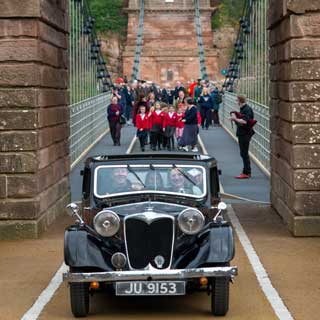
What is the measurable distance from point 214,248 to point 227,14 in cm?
6956

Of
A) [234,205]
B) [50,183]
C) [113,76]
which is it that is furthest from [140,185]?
[113,76]

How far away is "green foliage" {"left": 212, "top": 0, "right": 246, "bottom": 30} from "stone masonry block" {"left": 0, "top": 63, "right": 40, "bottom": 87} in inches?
2426

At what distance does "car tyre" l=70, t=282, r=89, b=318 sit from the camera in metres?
11.2

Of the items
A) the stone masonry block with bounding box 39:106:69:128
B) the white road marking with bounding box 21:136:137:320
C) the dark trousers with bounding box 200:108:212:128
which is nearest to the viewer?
the white road marking with bounding box 21:136:137:320

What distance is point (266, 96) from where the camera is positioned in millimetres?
32156

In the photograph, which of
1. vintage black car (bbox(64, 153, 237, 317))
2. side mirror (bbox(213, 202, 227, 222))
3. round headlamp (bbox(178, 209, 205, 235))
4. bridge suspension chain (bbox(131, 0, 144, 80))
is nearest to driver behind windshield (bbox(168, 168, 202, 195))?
vintage black car (bbox(64, 153, 237, 317))

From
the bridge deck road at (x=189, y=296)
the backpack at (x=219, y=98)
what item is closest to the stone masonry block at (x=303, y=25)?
the bridge deck road at (x=189, y=296)

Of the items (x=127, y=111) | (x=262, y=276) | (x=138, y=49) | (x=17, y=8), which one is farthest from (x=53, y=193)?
(x=138, y=49)

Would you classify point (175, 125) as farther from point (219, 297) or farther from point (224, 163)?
point (219, 297)

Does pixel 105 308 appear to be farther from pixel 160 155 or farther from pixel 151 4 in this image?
pixel 151 4

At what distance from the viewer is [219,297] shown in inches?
440

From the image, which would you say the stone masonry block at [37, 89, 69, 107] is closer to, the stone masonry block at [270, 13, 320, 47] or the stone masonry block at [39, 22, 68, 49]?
the stone masonry block at [39, 22, 68, 49]

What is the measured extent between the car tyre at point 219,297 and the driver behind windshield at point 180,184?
1435 mm

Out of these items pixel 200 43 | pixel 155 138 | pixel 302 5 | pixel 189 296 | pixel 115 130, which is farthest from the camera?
pixel 200 43
